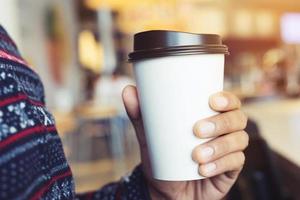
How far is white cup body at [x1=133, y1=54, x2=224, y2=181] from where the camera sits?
43cm

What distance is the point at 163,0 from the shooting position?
4297 millimetres

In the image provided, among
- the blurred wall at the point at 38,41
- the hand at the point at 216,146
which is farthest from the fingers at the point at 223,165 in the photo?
the blurred wall at the point at 38,41

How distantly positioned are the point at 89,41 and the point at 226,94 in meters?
7.48

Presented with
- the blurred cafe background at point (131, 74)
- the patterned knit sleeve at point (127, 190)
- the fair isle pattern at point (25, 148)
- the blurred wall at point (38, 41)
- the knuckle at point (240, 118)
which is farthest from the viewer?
the blurred wall at point (38, 41)

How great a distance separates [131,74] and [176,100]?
1479 millimetres

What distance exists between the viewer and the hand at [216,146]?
0.45m

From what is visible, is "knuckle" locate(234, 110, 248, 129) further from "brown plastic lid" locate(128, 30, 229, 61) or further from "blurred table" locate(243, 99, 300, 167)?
"blurred table" locate(243, 99, 300, 167)

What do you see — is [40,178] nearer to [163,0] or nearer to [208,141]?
[208,141]

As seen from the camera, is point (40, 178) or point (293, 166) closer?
point (40, 178)

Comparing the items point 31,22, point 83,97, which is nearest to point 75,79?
point 83,97

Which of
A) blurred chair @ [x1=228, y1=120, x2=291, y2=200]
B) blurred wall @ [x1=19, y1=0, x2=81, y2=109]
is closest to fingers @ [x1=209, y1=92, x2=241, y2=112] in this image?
blurred chair @ [x1=228, y1=120, x2=291, y2=200]

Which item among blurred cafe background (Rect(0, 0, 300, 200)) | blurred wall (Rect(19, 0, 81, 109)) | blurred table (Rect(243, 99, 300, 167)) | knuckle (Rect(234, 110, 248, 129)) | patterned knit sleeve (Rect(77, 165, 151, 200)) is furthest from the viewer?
blurred wall (Rect(19, 0, 81, 109))

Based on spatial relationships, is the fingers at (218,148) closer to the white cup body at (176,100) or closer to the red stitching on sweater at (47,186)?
the white cup body at (176,100)

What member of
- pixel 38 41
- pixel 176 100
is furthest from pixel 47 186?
pixel 38 41
